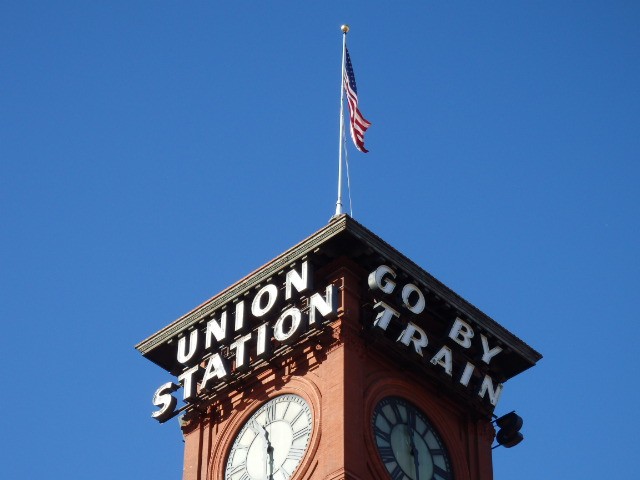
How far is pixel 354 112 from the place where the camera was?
66.4 meters

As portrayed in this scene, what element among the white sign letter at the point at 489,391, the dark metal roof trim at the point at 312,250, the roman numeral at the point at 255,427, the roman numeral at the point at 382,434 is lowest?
the roman numeral at the point at 382,434

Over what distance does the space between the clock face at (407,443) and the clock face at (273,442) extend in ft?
7.56

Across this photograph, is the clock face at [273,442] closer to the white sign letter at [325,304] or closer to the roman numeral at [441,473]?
the white sign letter at [325,304]

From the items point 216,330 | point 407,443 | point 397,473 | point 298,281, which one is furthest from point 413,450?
point 216,330

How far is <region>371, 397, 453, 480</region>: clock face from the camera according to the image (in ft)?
194

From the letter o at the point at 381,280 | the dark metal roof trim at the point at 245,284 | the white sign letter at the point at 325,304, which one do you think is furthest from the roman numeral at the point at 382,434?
the dark metal roof trim at the point at 245,284

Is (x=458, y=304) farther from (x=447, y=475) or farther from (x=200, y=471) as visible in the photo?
(x=200, y=471)

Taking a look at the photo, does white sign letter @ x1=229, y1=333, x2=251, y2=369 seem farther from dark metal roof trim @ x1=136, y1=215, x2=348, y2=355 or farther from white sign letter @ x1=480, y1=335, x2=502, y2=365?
white sign letter @ x1=480, y1=335, x2=502, y2=365

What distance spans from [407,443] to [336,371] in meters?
3.25

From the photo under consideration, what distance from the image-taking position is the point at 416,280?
62.2 meters

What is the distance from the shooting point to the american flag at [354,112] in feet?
216

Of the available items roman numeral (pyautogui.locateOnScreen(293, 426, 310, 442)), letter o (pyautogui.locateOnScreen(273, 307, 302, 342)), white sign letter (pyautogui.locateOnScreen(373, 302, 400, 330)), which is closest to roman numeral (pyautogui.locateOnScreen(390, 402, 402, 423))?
white sign letter (pyautogui.locateOnScreen(373, 302, 400, 330))

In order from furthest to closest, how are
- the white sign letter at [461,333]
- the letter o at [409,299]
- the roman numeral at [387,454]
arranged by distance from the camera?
1. the white sign letter at [461,333]
2. the letter o at [409,299]
3. the roman numeral at [387,454]

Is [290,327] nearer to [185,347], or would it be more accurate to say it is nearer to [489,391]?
[185,347]
